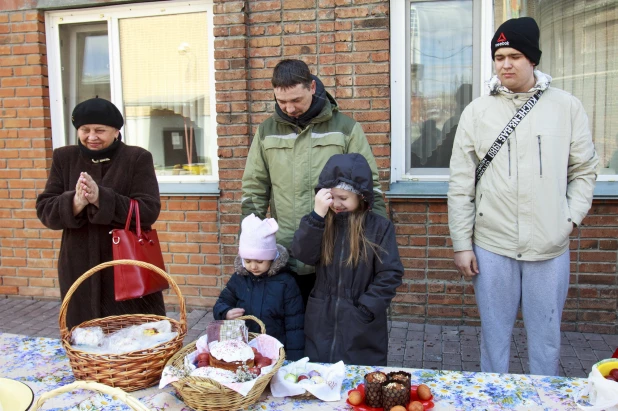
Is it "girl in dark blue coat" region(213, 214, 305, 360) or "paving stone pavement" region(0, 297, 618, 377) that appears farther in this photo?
"paving stone pavement" region(0, 297, 618, 377)

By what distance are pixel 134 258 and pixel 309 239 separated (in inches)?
33.6

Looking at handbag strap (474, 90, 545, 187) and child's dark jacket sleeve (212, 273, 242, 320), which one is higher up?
handbag strap (474, 90, 545, 187)

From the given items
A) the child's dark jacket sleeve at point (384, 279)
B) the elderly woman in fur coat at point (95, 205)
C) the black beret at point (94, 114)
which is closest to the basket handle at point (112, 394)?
the child's dark jacket sleeve at point (384, 279)

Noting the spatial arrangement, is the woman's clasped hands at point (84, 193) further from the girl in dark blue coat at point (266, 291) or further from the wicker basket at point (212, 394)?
the wicker basket at point (212, 394)

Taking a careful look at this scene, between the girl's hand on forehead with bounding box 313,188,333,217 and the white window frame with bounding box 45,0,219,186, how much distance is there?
106 inches

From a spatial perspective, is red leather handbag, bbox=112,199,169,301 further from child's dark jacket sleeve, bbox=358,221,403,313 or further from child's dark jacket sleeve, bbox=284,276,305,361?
child's dark jacket sleeve, bbox=358,221,403,313

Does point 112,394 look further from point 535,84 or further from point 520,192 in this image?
point 535,84

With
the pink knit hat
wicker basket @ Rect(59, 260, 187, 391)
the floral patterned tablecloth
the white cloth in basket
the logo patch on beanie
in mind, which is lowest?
the floral patterned tablecloth

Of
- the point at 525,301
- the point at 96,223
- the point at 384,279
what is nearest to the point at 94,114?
the point at 96,223

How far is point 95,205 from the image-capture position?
8.80ft

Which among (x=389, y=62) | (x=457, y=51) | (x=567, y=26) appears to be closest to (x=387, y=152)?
(x=389, y=62)

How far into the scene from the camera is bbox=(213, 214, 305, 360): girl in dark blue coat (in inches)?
101

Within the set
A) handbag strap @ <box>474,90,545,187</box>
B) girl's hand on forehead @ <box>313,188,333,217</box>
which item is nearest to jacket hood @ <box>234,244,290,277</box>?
girl's hand on forehead @ <box>313,188,333,217</box>

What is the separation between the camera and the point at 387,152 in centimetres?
440
